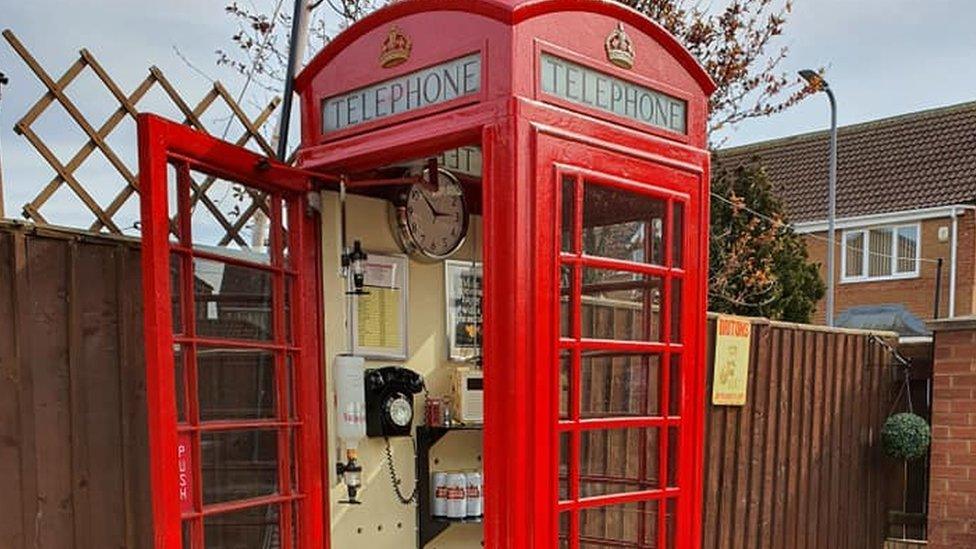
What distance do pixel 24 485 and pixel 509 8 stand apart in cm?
174

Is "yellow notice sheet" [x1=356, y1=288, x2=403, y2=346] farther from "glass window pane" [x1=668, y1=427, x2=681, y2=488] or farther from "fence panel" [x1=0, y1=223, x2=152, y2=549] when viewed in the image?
"glass window pane" [x1=668, y1=427, x2=681, y2=488]

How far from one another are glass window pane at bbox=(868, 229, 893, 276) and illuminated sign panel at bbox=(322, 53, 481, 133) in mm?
12570

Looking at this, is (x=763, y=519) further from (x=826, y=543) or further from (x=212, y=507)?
(x=212, y=507)

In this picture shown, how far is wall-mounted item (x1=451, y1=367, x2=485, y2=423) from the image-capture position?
277 cm

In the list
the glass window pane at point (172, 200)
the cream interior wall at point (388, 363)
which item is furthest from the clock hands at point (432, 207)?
the glass window pane at point (172, 200)

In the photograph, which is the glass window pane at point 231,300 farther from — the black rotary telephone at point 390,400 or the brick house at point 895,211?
the brick house at point 895,211

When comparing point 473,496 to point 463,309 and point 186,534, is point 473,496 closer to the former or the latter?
point 463,309

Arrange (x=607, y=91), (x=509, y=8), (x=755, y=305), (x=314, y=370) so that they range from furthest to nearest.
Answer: (x=755, y=305)
(x=314, y=370)
(x=607, y=91)
(x=509, y=8)

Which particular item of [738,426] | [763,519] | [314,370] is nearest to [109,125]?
[314,370]

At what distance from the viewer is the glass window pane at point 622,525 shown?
2539 mm

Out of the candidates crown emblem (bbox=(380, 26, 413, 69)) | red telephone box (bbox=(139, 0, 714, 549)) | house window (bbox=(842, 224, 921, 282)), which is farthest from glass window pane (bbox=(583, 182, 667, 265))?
house window (bbox=(842, 224, 921, 282))

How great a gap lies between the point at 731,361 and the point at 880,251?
10.6 m

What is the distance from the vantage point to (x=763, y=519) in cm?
442

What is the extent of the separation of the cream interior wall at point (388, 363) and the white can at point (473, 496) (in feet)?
0.26
